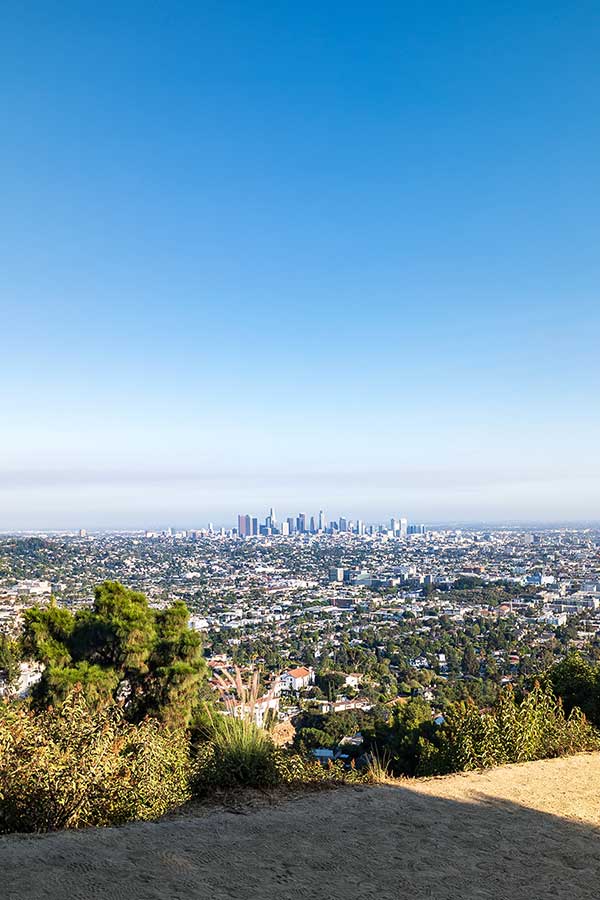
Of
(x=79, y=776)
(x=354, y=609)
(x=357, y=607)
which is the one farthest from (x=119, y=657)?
(x=357, y=607)

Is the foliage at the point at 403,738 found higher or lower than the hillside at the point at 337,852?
lower

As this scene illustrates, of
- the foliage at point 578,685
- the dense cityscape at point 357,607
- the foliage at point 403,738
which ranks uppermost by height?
the foliage at point 578,685

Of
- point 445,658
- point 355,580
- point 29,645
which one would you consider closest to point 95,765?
point 29,645

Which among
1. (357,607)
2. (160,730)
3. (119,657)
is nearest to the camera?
(160,730)

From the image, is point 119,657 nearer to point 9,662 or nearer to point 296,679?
point 9,662

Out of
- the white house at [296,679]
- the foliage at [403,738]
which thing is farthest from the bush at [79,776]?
the white house at [296,679]

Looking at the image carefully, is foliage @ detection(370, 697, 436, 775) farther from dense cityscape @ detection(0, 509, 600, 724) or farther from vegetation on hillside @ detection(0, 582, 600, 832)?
dense cityscape @ detection(0, 509, 600, 724)

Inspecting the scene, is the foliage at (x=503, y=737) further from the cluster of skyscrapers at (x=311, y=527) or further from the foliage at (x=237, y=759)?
the cluster of skyscrapers at (x=311, y=527)
